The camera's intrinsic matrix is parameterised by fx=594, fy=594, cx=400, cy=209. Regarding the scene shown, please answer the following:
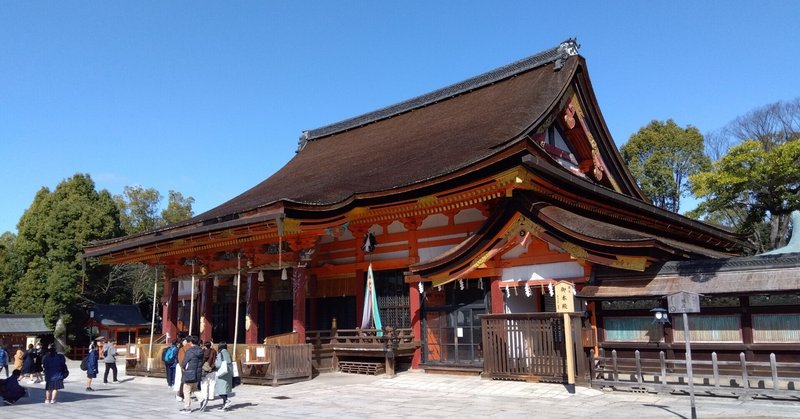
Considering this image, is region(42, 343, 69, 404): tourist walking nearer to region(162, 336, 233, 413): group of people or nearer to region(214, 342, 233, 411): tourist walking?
region(162, 336, 233, 413): group of people

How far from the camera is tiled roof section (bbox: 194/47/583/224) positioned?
15.4 metres

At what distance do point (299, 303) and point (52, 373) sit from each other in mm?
5738

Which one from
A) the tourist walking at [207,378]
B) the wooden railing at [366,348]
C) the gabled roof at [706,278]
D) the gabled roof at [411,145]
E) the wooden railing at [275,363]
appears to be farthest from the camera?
the gabled roof at [411,145]

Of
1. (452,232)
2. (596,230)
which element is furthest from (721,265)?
(452,232)

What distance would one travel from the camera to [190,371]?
34.7 feet

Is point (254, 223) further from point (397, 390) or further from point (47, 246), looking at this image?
point (47, 246)

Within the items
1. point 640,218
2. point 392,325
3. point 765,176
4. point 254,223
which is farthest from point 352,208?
point 765,176

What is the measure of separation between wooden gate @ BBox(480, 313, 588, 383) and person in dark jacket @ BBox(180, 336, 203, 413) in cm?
588

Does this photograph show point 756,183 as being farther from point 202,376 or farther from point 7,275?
point 7,275

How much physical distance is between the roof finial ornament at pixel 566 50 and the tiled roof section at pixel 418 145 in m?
0.16

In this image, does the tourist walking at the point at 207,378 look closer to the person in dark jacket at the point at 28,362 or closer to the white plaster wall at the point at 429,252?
the white plaster wall at the point at 429,252

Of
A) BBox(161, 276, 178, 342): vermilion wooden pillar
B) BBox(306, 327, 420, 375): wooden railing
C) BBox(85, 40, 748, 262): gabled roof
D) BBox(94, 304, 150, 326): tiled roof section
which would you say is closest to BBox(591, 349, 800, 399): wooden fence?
BBox(85, 40, 748, 262): gabled roof

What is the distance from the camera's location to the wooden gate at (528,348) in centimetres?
1161

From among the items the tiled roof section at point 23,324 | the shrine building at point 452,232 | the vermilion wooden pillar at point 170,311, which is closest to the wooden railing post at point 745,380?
the shrine building at point 452,232
